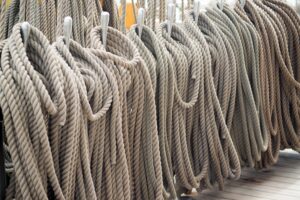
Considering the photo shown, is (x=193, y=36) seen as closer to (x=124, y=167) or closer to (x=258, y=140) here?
(x=258, y=140)

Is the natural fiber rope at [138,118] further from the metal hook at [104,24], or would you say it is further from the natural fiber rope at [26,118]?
the natural fiber rope at [26,118]

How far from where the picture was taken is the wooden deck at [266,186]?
331cm

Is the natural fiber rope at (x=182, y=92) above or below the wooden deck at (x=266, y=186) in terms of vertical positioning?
above

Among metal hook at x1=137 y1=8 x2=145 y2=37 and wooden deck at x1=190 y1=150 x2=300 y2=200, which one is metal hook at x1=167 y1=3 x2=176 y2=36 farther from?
wooden deck at x1=190 y1=150 x2=300 y2=200

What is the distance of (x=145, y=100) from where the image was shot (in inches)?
98.8

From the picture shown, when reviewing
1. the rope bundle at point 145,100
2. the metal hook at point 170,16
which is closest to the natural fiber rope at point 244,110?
the rope bundle at point 145,100

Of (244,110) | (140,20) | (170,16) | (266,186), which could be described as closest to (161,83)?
(140,20)

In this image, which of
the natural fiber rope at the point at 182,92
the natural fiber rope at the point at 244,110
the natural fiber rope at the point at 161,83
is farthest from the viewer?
the natural fiber rope at the point at 244,110

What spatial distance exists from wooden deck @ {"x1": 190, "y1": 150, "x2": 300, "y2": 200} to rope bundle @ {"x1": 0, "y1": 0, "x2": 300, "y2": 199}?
111 mm

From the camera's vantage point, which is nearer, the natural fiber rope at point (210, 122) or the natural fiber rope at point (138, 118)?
the natural fiber rope at point (138, 118)

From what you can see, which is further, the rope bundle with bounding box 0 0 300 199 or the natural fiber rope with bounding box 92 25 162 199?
the natural fiber rope with bounding box 92 25 162 199

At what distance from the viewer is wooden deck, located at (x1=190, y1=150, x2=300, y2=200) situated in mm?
3309

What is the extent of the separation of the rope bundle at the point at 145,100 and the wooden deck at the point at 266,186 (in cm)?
11

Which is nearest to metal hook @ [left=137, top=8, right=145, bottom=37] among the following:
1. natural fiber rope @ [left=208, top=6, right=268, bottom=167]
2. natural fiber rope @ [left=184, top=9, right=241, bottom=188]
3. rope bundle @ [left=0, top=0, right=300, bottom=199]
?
rope bundle @ [left=0, top=0, right=300, bottom=199]
